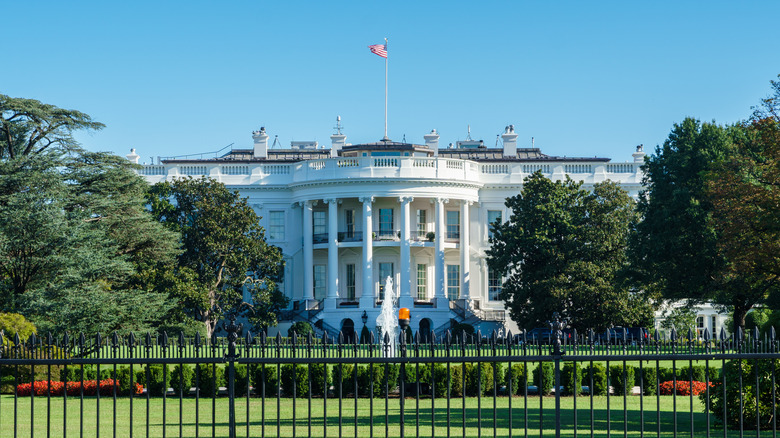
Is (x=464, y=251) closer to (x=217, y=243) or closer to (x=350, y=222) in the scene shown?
(x=350, y=222)

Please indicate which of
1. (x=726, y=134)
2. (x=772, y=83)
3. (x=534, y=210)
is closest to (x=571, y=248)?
(x=534, y=210)

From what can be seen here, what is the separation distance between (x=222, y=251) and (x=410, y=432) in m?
37.2

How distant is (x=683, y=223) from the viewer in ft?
140

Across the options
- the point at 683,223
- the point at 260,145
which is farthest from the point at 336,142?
the point at 683,223

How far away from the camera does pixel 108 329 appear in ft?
119

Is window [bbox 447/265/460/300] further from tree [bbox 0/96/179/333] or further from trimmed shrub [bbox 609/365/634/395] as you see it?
trimmed shrub [bbox 609/365/634/395]

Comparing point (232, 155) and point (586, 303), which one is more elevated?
point (232, 155)

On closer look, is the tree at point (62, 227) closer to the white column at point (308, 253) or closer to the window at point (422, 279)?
the white column at point (308, 253)

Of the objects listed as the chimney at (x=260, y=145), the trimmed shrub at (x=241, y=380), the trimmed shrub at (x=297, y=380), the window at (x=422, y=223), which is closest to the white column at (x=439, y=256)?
the window at (x=422, y=223)

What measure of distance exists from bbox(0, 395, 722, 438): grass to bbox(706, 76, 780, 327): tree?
8150 mm

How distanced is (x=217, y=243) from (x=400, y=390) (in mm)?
37877

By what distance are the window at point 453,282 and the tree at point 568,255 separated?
9.91 metres

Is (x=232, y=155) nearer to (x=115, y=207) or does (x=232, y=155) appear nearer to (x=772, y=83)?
(x=115, y=207)

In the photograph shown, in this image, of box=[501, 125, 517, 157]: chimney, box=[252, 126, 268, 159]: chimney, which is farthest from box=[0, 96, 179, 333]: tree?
box=[501, 125, 517, 157]: chimney
